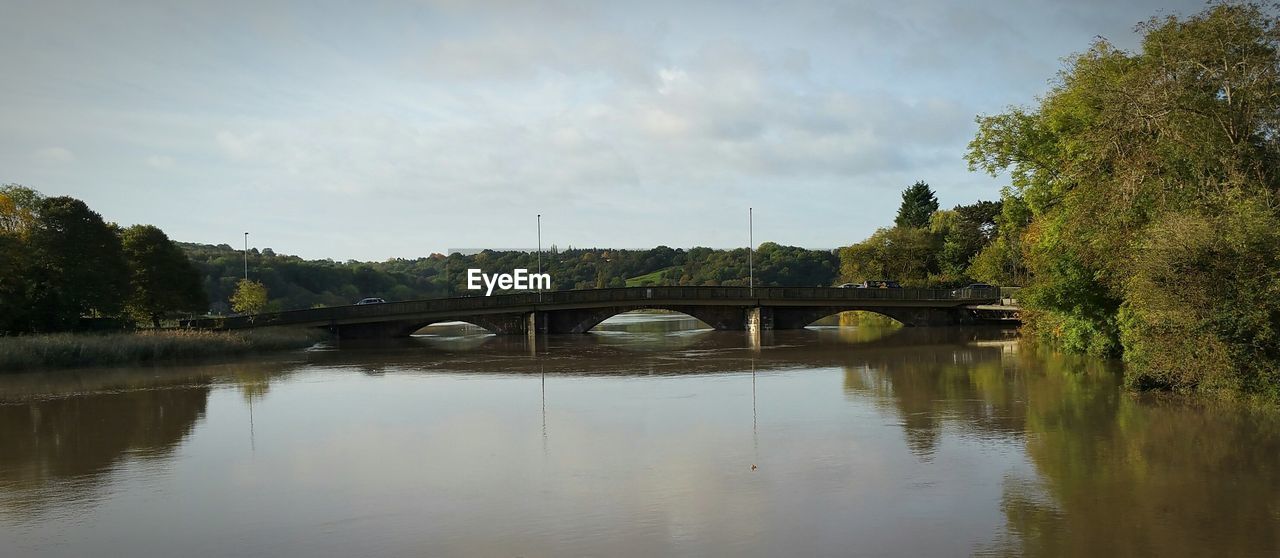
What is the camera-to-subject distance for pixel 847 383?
3052cm

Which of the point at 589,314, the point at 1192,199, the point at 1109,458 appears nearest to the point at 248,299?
the point at 589,314

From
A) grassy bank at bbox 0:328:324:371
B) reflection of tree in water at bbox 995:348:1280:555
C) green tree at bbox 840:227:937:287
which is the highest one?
green tree at bbox 840:227:937:287

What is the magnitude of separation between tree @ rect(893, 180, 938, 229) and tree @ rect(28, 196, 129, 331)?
246ft

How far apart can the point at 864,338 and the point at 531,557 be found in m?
47.9

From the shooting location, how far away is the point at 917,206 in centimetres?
9931

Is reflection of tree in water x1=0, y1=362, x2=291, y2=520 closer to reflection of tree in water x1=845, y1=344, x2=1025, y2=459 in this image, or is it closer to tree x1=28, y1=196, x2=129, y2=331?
tree x1=28, y1=196, x2=129, y2=331

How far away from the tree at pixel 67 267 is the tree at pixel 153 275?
4.48 m

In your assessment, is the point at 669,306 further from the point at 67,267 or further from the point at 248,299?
the point at 67,267

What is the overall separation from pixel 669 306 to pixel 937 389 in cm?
3696

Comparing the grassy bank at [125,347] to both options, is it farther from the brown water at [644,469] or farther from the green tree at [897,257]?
the green tree at [897,257]

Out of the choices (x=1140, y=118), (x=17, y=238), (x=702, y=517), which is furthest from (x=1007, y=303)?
(x=17, y=238)

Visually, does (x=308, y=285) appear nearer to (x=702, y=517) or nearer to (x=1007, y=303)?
(x=1007, y=303)

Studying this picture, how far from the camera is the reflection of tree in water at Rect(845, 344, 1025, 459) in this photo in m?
20.5

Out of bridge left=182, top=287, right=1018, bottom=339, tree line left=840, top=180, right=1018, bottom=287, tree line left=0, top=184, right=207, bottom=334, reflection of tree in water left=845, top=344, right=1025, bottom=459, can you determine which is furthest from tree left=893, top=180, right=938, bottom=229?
tree line left=0, top=184, right=207, bottom=334
